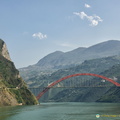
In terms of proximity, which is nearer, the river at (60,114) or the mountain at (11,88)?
the river at (60,114)

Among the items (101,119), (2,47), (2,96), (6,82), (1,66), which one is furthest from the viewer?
(2,47)

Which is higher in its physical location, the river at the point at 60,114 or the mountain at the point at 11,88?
the mountain at the point at 11,88

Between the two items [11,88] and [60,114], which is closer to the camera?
[60,114]

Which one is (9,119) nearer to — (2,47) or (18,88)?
(18,88)

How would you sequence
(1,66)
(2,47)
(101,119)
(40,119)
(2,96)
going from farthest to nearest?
(2,47) → (1,66) → (2,96) → (40,119) → (101,119)

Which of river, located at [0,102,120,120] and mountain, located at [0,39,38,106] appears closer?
river, located at [0,102,120,120]

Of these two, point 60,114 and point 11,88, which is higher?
point 11,88

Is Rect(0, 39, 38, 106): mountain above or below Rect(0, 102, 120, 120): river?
above

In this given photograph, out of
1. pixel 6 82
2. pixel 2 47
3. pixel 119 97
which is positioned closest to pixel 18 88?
pixel 6 82
